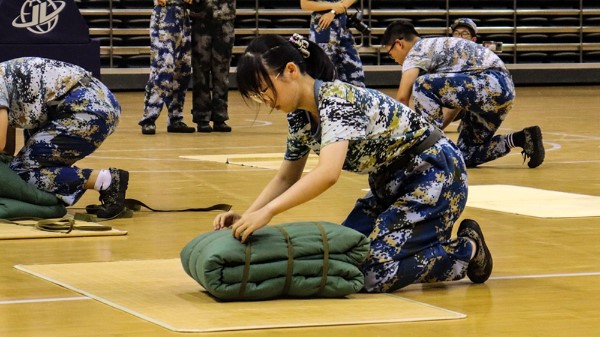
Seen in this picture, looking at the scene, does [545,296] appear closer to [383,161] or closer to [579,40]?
[383,161]

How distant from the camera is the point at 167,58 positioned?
31.2 ft

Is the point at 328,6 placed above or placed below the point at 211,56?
above

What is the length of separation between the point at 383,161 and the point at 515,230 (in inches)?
54.7

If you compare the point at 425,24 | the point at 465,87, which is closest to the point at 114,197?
the point at 465,87

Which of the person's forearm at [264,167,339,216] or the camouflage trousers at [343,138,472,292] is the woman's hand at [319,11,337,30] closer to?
the camouflage trousers at [343,138,472,292]

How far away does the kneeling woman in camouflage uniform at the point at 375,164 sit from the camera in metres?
3.55

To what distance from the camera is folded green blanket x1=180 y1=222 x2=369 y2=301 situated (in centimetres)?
350

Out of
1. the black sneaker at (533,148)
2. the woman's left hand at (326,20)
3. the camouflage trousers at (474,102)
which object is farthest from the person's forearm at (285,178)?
the woman's left hand at (326,20)

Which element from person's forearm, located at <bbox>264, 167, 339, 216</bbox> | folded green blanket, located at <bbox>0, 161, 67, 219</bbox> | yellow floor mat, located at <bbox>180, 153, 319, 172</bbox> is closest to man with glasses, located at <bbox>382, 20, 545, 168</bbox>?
yellow floor mat, located at <bbox>180, 153, 319, 172</bbox>

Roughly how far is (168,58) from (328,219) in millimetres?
4385

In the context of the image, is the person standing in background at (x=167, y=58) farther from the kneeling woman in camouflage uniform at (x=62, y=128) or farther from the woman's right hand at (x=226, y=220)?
the woman's right hand at (x=226, y=220)

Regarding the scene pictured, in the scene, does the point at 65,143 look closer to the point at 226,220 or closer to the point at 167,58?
the point at 226,220

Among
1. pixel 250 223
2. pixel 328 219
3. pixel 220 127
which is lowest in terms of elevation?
pixel 220 127

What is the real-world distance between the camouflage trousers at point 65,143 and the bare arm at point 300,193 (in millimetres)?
2130
